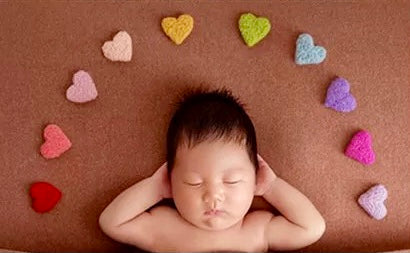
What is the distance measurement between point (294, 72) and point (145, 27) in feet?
1.17

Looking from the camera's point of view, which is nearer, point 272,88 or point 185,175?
point 185,175

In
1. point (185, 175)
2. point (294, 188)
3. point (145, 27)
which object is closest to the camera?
point (185, 175)

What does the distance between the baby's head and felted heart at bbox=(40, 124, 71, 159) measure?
0.81 ft

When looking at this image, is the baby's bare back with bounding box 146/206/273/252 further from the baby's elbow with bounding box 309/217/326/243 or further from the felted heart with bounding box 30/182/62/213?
the felted heart with bounding box 30/182/62/213

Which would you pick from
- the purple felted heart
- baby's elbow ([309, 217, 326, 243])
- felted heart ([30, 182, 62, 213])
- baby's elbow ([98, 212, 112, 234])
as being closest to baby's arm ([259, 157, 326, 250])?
baby's elbow ([309, 217, 326, 243])

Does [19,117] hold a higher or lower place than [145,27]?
lower

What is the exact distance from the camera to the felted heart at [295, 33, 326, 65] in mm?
1484

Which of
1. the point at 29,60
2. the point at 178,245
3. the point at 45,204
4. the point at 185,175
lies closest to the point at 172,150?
the point at 185,175

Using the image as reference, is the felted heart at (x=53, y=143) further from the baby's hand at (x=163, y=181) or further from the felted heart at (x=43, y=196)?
the baby's hand at (x=163, y=181)

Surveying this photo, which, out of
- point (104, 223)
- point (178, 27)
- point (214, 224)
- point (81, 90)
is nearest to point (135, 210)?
point (104, 223)

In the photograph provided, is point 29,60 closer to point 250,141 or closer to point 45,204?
point 45,204

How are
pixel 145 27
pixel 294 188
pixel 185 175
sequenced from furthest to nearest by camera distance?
pixel 145 27 < pixel 294 188 < pixel 185 175

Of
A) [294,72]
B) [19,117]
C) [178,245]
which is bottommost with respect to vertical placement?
[178,245]

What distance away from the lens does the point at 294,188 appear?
141 cm
